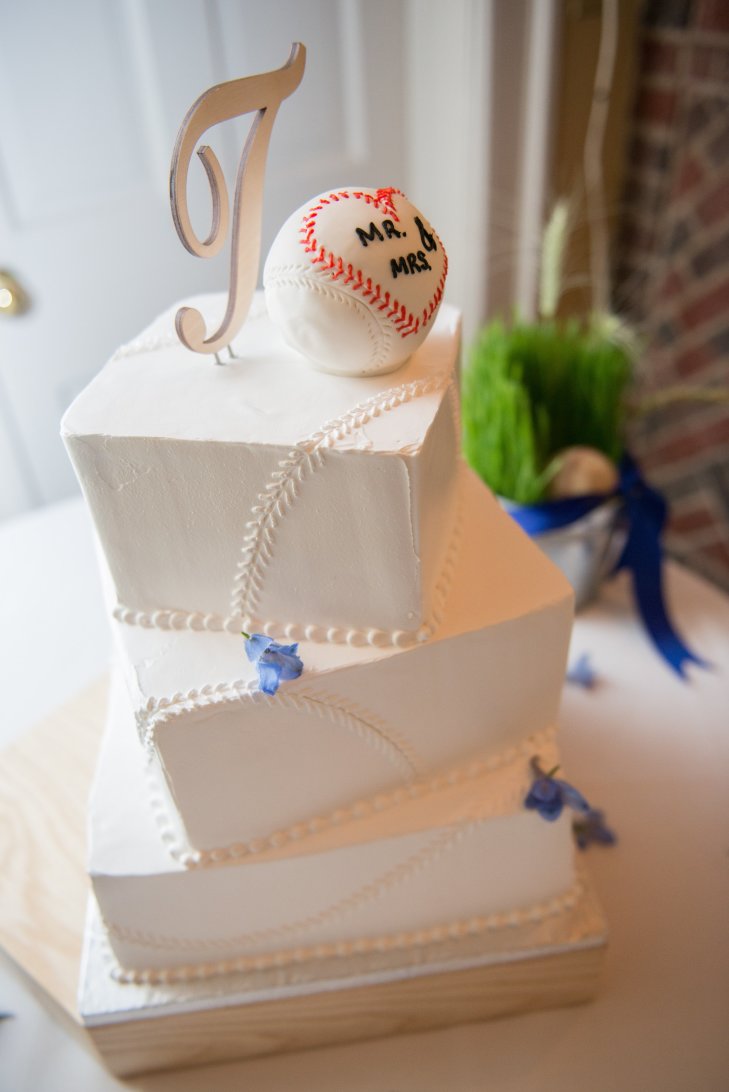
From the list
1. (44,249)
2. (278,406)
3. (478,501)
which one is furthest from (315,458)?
(44,249)

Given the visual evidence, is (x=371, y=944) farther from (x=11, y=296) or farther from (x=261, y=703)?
(x=11, y=296)

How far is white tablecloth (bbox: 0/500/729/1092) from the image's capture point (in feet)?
2.48

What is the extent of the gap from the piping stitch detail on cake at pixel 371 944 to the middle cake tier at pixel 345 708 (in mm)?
148

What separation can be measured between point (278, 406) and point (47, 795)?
0.64 metres

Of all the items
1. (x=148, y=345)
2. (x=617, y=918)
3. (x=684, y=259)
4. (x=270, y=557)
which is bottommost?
(x=617, y=918)

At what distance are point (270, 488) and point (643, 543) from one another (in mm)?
737

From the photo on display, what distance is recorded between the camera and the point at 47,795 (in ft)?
3.24

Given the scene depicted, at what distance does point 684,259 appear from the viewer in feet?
5.70

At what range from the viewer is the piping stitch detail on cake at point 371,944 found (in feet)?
2.52

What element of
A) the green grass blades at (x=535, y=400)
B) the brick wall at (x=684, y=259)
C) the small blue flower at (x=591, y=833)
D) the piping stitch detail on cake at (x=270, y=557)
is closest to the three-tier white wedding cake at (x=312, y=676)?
the piping stitch detail on cake at (x=270, y=557)

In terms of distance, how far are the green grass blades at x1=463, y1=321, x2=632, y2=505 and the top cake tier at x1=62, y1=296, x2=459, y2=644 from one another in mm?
391

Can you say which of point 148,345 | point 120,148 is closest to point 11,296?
point 120,148

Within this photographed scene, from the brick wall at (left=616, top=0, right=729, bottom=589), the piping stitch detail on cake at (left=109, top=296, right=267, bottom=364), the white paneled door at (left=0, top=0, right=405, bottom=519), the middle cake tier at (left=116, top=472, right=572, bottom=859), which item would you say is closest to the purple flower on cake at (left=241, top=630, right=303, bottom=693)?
the middle cake tier at (left=116, top=472, right=572, bottom=859)

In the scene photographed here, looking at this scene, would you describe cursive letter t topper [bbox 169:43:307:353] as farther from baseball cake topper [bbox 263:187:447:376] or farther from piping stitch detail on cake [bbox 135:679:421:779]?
piping stitch detail on cake [bbox 135:679:421:779]
